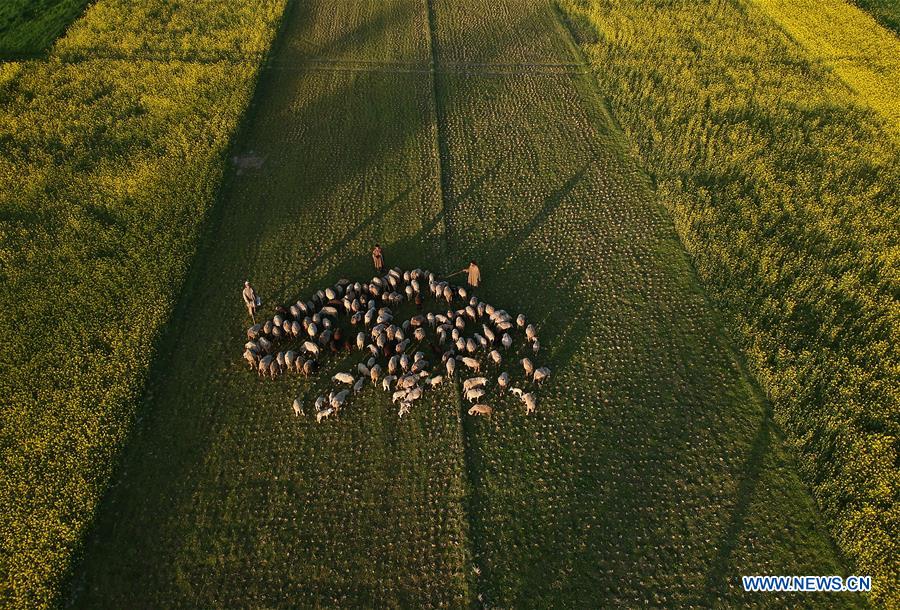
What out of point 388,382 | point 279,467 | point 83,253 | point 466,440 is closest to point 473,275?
point 388,382

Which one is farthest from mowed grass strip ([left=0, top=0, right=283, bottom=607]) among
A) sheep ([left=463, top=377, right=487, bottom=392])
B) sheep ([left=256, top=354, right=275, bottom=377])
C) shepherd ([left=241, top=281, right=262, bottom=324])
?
sheep ([left=463, top=377, right=487, bottom=392])

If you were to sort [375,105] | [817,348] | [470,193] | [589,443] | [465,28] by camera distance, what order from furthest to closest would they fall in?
[465,28], [375,105], [470,193], [817,348], [589,443]

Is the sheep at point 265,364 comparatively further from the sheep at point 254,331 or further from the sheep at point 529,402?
the sheep at point 529,402

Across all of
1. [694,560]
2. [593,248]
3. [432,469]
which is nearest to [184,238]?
[432,469]

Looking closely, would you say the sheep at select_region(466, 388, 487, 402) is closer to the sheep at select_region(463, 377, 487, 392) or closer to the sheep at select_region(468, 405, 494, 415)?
the sheep at select_region(463, 377, 487, 392)

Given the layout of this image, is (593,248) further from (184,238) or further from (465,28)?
(465,28)

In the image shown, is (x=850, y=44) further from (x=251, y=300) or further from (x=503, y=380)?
(x=251, y=300)
